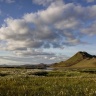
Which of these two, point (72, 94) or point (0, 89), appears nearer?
point (72, 94)

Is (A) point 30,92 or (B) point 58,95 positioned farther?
(A) point 30,92

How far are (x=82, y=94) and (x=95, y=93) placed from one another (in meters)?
0.84

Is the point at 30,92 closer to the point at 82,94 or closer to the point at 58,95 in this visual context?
the point at 58,95

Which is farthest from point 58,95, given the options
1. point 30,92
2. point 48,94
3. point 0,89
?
point 0,89

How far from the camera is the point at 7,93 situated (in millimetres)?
15734

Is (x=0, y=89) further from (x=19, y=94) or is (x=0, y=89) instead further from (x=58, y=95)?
(x=58, y=95)

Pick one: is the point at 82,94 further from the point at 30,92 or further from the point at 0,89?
the point at 0,89

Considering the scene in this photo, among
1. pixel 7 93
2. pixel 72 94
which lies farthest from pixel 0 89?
pixel 72 94

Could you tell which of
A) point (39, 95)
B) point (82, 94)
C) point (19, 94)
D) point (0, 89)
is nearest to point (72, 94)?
point (82, 94)

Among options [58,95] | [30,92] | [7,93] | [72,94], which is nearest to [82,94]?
[72,94]

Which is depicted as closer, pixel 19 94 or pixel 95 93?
pixel 19 94

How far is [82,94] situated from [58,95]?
1764mm

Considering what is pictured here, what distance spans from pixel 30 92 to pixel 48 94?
4.25 feet

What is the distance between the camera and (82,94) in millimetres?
16703
